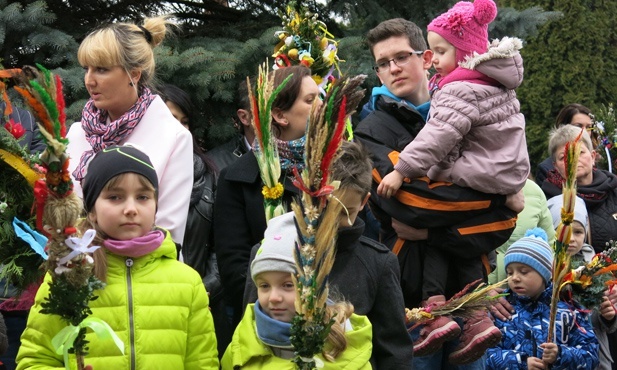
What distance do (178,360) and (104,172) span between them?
0.82 meters

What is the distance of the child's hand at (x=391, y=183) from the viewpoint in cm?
526

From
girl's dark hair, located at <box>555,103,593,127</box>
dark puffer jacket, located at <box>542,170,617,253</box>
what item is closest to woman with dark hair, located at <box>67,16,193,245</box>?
dark puffer jacket, located at <box>542,170,617,253</box>

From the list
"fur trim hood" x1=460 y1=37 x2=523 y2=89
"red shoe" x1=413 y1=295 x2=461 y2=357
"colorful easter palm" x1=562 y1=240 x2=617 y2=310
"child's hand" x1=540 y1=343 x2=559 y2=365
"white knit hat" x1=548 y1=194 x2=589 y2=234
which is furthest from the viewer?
"white knit hat" x1=548 y1=194 x2=589 y2=234

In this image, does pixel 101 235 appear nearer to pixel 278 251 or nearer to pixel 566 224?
pixel 278 251

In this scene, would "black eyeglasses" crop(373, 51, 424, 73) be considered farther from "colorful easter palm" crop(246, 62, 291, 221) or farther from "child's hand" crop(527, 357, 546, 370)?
"child's hand" crop(527, 357, 546, 370)

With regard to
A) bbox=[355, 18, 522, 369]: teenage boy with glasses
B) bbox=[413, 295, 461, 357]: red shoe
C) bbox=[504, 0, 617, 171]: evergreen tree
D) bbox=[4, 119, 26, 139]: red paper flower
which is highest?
bbox=[4, 119, 26, 139]: red paper flower

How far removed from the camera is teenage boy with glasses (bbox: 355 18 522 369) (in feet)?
17.3

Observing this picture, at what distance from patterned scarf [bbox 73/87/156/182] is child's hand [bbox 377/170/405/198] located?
4.09 feet

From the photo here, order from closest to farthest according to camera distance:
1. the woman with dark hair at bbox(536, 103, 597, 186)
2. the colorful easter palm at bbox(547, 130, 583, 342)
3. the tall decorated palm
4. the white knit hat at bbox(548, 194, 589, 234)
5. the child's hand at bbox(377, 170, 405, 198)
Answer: the tall decorated palm → the child's hand at bbox(377, 170, 405, 198) → the colorful easter palm at bbox(547, 130, 583, 342) → the white knit hat at bbox(548, 194, 589, 234) → the woman with dark hair at bbox(536, 103, 597, 186)

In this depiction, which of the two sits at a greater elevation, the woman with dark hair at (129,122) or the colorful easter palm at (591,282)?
the woman with dark hair at (129,122)

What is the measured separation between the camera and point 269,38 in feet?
24.2

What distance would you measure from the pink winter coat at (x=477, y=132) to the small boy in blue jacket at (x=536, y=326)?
3.30 feet

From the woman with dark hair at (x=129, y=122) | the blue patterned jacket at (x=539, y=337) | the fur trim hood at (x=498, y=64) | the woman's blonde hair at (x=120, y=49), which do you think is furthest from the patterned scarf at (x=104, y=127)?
the blue patterned jacket at (x=539, y=337)

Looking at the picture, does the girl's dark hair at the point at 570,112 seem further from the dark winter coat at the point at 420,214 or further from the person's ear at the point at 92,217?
the person's ear at the point at 92,217
